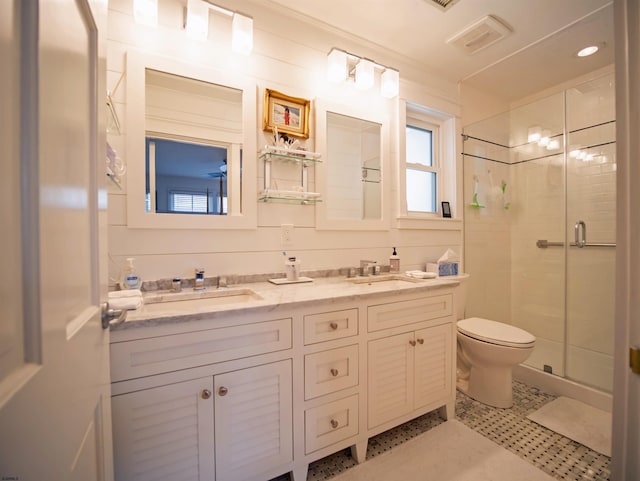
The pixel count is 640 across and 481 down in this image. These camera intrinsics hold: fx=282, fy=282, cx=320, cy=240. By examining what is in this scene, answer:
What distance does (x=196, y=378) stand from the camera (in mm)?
1037

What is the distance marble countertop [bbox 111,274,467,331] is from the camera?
1012mm

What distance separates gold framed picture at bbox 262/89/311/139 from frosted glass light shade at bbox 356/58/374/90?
0.41 metres

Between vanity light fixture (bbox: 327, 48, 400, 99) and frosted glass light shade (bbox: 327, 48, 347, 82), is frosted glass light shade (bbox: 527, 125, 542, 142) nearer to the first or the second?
vanity light fixture (bbox: 327, 48, 400, 99)

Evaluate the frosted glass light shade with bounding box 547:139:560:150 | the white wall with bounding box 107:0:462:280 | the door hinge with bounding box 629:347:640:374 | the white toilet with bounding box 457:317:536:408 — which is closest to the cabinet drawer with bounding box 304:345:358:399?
the white wall with bounding box 107:0:462:280

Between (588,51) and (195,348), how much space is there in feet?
10.6

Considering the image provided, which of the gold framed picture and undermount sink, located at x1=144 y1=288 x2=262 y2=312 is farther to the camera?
the gold framed picture

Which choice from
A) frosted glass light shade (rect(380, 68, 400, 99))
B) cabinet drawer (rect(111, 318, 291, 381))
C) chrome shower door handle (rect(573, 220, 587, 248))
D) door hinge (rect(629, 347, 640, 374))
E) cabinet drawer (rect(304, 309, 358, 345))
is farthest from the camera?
chrome shower door handle (rect(573, 220, 587, 248))

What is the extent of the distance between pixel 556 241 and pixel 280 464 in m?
2.77

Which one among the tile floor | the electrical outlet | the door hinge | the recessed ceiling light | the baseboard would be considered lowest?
the tile floor

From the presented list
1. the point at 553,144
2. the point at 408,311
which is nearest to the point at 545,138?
the point at 553,144

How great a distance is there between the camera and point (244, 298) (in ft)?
4.83

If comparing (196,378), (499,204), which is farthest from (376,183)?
(196,378)

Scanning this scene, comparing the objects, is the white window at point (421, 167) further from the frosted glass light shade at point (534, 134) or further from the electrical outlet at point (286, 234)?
the electrical outlet at point (286, 234)

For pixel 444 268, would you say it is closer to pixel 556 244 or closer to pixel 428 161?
pixel 428 161
